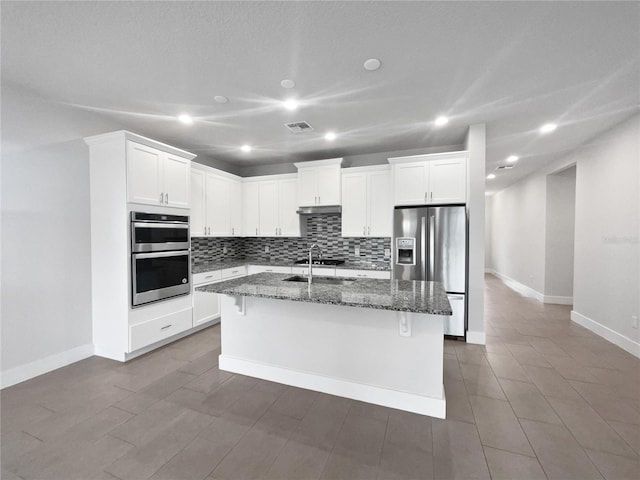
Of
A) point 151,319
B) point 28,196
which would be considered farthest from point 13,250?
point 151,319

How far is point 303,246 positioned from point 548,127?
4.01 meters

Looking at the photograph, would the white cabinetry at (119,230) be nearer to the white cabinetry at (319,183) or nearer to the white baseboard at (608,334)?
the white cabinetry at (319,183)

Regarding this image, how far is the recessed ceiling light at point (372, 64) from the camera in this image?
2.21 m

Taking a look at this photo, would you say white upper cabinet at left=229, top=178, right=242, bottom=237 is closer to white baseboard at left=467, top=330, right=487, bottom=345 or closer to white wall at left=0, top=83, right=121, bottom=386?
white wall at left=0, top=83, right=121, bottom=386

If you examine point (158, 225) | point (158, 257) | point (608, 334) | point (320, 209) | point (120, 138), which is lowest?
point (608, 334)

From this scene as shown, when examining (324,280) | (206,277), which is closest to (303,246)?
(206,277)

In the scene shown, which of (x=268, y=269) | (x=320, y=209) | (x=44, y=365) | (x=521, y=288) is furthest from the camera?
(x=521, y=288)

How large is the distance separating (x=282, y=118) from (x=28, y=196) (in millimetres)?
2688

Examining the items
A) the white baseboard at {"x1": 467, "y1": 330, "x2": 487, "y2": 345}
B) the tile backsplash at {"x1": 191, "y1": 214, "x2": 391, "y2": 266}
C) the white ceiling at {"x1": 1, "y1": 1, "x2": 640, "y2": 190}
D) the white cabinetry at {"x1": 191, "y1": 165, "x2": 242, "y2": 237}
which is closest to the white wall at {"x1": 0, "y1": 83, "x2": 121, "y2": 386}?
the white ceiling at {"x1": 1, "y1": 1, "x2": 640, "y2": 190}

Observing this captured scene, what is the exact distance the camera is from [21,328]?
2.66 meters

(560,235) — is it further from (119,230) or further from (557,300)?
(119,230)

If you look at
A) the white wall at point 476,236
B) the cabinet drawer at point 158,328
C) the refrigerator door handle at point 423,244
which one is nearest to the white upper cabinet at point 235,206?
the cabinet drawer at point 158,328

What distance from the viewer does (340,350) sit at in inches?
95.0

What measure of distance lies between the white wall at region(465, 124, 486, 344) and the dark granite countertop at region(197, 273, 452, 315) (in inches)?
54.8
